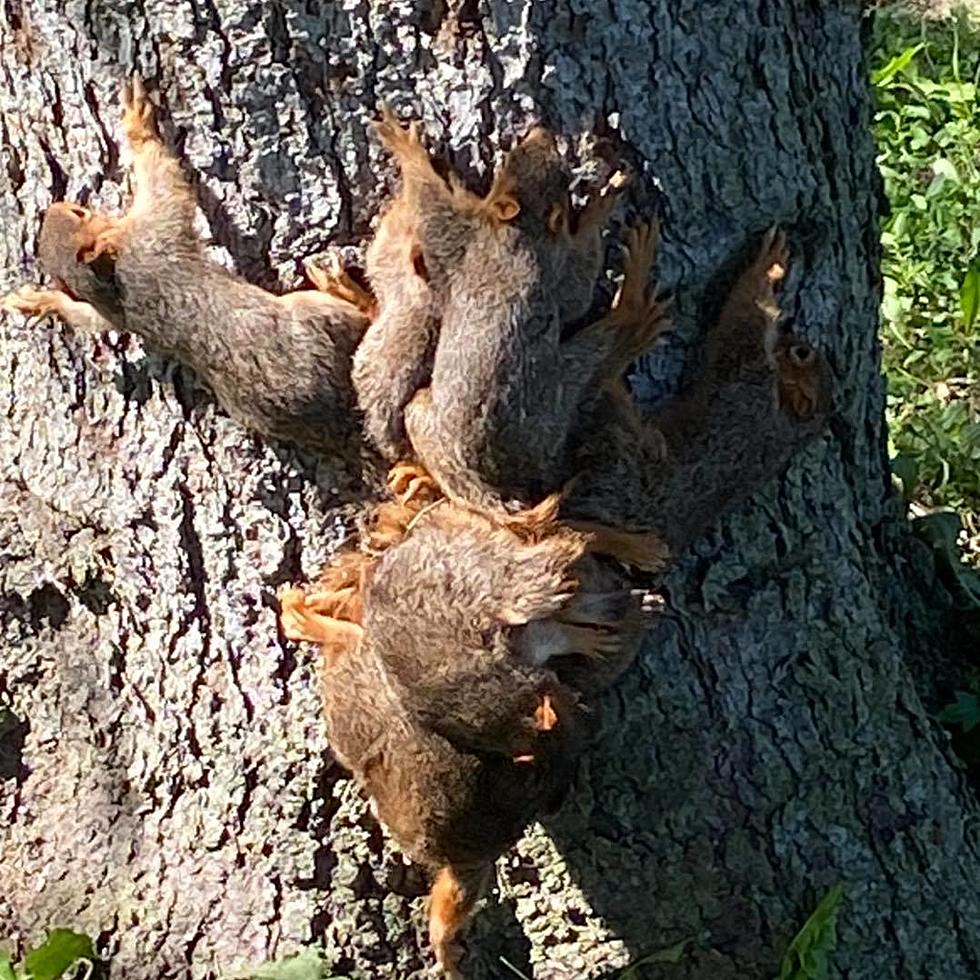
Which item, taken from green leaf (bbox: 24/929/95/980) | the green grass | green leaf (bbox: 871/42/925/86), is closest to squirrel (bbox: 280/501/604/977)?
green leaf (bbox: 24/929/95/980)

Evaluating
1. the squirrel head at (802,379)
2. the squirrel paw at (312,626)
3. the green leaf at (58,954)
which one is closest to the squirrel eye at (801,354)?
the squirrel head at (802,379)

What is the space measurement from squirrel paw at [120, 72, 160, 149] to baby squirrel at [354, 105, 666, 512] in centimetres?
29

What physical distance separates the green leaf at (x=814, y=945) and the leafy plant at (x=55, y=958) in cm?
108

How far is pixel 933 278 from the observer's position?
13.8 ft

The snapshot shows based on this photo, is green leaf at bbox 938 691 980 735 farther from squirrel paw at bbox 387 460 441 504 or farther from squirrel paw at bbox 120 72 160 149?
squirrel paw at bbox 120 72 160 149

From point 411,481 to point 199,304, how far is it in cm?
35

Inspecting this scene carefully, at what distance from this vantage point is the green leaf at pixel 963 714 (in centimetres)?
305

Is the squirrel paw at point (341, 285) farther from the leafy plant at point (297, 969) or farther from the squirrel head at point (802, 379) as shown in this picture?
the leafy plant at point (297, 969)

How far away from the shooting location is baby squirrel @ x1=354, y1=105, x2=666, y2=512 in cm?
213

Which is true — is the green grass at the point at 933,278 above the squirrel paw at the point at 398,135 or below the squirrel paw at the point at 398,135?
below

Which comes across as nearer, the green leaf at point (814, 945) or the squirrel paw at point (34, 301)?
the squirrel paw at point (34, 301)

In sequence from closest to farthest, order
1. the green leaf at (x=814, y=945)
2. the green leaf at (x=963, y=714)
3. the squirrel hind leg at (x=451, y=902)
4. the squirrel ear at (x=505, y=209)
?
the squirrel ear at (x=505, y=209)
the squirrel hind leg at (x=451, y=902)
the green leaf at (x=814, y=945)
the green leaf at (x=963, y=714)

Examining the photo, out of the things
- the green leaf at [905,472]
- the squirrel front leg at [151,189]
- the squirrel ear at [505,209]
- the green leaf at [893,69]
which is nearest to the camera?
the squirrel ear at [505,209]

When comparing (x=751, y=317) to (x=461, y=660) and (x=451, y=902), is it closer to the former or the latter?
(x=461, y=660)
